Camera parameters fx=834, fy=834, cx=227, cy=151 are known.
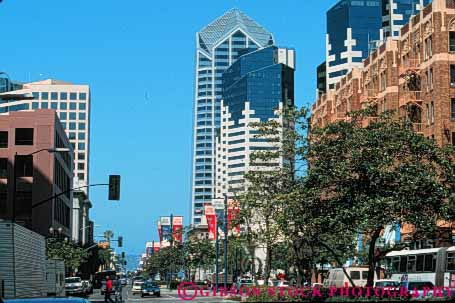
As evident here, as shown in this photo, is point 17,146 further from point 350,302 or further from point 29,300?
point 29,300

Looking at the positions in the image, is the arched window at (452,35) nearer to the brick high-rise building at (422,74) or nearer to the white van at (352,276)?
the brick high-rise building at (422,74)

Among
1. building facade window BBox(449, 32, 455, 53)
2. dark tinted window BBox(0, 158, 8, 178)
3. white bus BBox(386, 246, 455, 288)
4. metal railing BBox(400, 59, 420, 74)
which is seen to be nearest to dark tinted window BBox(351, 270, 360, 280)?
white bus BBox(386, 246, 455, 288)

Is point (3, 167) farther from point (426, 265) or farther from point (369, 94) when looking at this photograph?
point (426, 265)

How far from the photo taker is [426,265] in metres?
51.6

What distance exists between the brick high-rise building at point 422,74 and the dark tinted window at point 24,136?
41140mm

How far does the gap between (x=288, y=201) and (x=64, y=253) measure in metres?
56.9

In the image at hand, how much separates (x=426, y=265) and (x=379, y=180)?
1847 cm

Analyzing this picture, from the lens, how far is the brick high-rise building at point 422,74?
234 feet

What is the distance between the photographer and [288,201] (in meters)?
39.4

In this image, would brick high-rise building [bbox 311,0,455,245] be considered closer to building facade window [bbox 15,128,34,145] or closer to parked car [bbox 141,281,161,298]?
parked car [bbox 141,281,161,298]

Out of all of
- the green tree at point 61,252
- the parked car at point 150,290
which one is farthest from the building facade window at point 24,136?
the parked car at point 150,290

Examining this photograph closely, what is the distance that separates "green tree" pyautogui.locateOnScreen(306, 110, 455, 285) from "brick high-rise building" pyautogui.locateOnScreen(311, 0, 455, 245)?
79.7 ft

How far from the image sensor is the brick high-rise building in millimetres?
71375

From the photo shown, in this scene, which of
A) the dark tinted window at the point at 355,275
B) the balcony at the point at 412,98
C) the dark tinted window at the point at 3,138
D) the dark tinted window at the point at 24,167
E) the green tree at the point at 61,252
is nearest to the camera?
the dark tinted window at the point at 355,275
